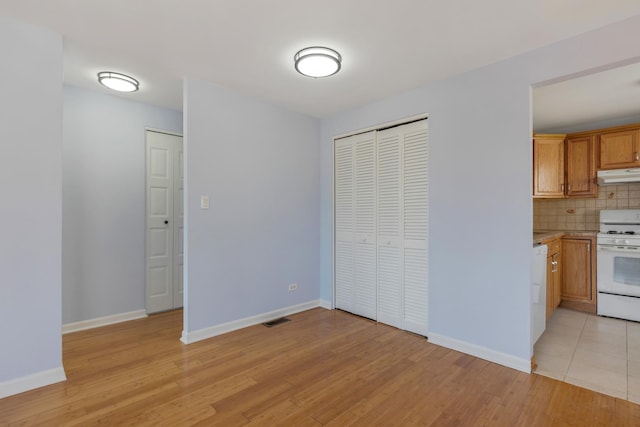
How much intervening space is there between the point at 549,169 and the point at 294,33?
381 cm

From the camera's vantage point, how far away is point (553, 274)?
355 centimetres

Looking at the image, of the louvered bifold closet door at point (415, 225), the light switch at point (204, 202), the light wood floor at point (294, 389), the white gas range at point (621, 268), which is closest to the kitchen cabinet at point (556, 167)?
the white gas range at point (621, 268)

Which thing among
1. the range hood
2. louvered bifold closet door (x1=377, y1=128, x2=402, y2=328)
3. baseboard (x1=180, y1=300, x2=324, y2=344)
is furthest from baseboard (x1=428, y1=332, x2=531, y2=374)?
the range hood

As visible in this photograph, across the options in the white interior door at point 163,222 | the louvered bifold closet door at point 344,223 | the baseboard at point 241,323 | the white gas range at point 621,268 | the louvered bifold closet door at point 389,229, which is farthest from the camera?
the louvered bifold closet door at point 344,223

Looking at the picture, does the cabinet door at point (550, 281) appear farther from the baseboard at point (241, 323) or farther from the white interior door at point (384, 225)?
the baseboard at point (241, 323)

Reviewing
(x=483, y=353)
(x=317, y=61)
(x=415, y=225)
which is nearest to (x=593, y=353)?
(x=483, y=353)

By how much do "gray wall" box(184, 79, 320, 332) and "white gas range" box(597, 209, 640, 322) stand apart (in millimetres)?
3394

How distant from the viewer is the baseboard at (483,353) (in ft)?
7.75

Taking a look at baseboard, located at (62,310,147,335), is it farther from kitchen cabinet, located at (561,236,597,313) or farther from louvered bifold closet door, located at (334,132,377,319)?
kitchen cabinet, located at (561,236,597,313)

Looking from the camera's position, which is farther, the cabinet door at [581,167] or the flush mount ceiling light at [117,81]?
the cabinet door at [581,167]

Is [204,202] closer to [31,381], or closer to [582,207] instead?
[31,381]

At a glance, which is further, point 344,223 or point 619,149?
point 344,223

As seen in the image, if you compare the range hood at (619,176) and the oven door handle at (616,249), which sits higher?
the range hood at (619,176)

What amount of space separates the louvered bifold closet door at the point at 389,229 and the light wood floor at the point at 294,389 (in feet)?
1.51
